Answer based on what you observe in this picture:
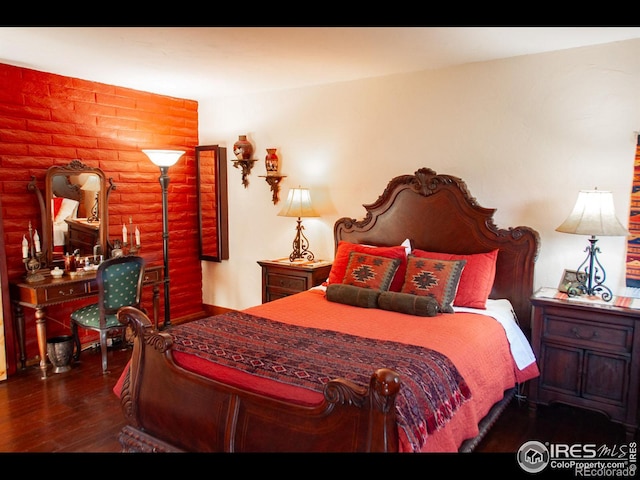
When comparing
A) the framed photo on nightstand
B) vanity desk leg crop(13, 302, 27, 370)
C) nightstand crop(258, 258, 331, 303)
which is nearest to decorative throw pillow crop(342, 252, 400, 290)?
nightstand crop(258, 258, 331, 303)

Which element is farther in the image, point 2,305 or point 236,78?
point 236,78

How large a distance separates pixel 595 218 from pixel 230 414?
2.43 metres

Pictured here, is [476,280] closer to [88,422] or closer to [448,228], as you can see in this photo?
[448,228]

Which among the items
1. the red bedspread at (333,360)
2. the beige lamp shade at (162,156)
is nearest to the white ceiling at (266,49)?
the beige lamp shade at (162,156)

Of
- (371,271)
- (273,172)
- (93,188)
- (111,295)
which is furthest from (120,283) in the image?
(371,271)

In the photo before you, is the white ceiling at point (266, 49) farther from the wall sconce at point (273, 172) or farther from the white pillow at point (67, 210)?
the white pillow at point (67, 210)

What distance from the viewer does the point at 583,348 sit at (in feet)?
9.29

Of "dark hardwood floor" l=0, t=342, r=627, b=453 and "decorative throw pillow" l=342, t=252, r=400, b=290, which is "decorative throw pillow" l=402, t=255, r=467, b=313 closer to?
"decorative throw pillow" l=342, t=252, r=400, b=290

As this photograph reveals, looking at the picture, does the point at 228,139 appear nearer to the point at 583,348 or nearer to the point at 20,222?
the point at 20,222

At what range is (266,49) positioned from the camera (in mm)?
3234

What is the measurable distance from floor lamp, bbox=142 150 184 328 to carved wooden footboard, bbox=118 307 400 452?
212cm

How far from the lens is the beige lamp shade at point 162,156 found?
421cm
